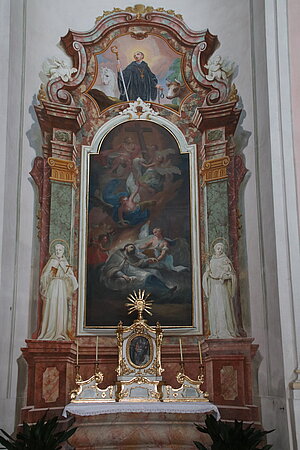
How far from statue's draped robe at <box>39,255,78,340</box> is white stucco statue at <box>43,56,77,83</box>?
98.3 inches

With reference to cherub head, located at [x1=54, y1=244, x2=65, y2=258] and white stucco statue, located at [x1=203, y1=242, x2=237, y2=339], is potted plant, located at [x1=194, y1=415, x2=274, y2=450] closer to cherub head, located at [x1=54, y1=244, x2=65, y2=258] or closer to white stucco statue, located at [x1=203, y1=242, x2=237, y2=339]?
white stucco statue, located at [x1=203, y1=242, x2=237, y2=339]

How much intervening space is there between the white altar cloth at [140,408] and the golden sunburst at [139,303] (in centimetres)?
116

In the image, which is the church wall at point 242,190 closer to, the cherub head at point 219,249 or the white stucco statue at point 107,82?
the cherub head at point 219,249

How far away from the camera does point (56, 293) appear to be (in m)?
7.83

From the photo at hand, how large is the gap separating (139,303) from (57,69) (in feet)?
11.1

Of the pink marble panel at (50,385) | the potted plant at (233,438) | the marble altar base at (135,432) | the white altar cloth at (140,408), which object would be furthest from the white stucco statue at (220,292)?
the pink marble panel at (50,385)

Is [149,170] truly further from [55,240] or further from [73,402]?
[73,402]

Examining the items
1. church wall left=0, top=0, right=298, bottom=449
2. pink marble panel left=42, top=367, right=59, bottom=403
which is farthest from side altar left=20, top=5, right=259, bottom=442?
church wall left=0, top=0, right=298, bottom=449

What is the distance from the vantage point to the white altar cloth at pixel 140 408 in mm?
6855

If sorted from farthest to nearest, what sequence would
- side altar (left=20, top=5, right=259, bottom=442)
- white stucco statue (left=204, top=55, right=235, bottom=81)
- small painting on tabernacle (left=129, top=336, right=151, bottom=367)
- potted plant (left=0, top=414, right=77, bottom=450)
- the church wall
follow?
white stucco statue (left=204, top=55, right=235, bottom=81) → small painting on tabernacle (left=129, top=336, right=151, bottom=367) → side altar (left=20, top=5, right=259, bottom=442) → the church wall → potted plant (left=0, top=414, right=77, bottom=450)

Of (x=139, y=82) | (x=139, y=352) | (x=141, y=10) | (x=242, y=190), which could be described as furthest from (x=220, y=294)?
(x=141, y=10)

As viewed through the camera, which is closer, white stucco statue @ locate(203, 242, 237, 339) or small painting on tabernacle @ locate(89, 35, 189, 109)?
white stucco statue @ locate(203, 242, 237, 339)

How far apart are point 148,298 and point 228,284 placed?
104 centimetres

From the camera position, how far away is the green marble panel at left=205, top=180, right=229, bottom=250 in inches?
318
